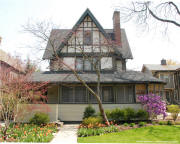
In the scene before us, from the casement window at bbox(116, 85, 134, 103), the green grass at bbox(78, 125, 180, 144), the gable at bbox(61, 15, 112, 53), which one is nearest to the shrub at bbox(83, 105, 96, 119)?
the casement window at bbox(116, 85, 134, 103)

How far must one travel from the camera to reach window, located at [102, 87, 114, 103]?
14.7 meters

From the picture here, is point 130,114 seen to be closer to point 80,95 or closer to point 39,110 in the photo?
point 80,95

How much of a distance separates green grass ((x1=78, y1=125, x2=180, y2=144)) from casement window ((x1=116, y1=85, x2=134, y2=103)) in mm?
4602

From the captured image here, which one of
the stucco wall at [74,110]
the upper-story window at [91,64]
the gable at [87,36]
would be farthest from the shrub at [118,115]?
the gable at [87,36]

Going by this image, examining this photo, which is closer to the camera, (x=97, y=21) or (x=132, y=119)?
(x=132, y=119)

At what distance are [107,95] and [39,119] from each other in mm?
6363

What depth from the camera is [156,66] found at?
30.0 metres

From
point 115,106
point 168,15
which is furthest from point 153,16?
point 115,106

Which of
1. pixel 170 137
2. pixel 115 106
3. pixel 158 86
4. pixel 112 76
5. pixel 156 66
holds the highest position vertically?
pixel 156 66

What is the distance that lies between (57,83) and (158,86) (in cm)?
975

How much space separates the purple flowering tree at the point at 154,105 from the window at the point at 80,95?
5.13 metres

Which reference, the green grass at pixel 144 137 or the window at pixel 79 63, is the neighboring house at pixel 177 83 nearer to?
the window at pixel 79 63

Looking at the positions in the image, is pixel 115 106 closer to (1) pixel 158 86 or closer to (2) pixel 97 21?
(1) pixel 158 86

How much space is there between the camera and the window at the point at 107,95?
14.7 meters
